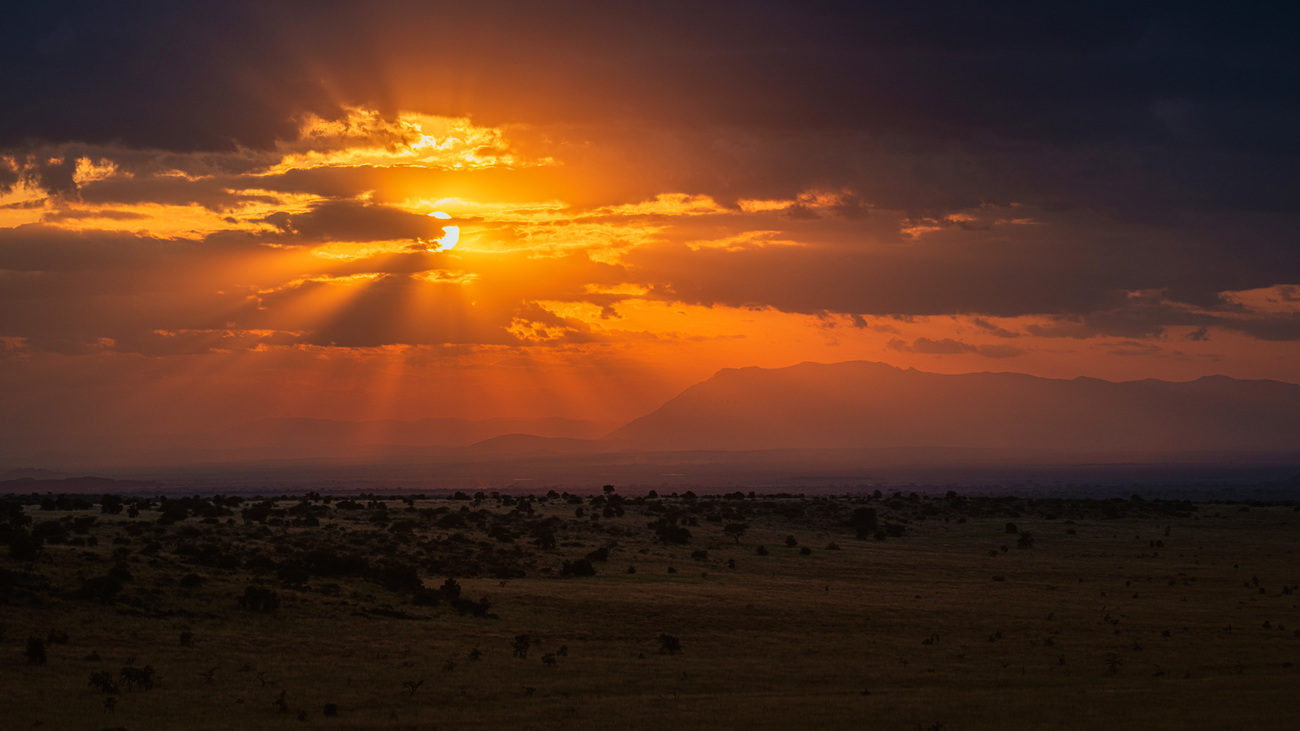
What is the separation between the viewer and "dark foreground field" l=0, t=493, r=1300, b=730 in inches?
1153

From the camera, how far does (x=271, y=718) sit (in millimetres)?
28078

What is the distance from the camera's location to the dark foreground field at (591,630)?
96.1ft

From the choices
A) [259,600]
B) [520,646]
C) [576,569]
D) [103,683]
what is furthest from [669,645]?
[576,569]

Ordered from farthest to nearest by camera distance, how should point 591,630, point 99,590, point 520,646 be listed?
point 591,630 → point 99,590 → point 520,646

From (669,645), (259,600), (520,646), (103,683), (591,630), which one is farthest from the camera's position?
(591,630)

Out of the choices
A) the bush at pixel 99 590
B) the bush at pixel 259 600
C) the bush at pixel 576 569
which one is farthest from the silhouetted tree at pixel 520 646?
the bush at pixel 576 569

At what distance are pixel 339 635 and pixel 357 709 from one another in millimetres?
10676

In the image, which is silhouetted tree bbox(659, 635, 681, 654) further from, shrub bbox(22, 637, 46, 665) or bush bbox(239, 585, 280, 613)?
shrub bbox(22, 637, 46, 665)

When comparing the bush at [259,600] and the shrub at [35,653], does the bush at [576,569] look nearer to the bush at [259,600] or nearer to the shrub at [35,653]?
the bush at [259,600]

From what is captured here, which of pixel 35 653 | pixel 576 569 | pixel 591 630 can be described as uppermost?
pixel 35 653

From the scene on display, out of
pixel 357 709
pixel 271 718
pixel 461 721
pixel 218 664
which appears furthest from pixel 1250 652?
pixel 218 664

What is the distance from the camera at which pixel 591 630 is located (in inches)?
1716

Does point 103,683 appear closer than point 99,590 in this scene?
Yes

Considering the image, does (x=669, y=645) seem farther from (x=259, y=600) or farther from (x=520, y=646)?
(x=259, y=600)
